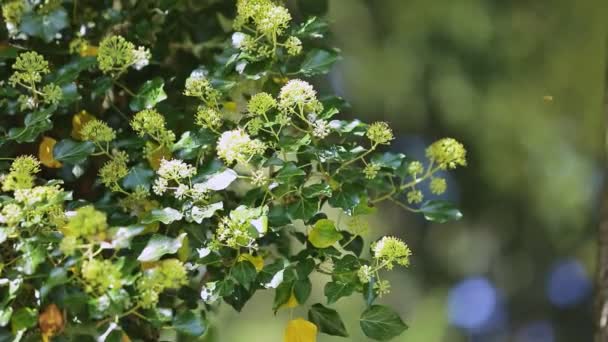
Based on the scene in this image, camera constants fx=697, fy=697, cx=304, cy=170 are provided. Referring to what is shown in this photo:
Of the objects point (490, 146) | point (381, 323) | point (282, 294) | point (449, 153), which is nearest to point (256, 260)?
point (282, 294)

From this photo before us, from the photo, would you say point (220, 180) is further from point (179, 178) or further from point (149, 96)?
point (149, 96)

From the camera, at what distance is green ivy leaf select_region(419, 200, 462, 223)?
2.64 feet

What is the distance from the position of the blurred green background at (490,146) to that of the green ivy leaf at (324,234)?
0.93m


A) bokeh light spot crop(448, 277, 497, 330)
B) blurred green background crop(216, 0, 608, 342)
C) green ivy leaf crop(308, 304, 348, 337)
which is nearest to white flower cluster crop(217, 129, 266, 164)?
green ivy leaf crop(308, 304, 348, 337)

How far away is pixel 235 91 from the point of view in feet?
2.79

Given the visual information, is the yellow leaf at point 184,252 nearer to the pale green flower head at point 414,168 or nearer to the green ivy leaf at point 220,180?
the green ivy leaf at point 220,180

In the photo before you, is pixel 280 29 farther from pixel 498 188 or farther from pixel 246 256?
pixel 498 188

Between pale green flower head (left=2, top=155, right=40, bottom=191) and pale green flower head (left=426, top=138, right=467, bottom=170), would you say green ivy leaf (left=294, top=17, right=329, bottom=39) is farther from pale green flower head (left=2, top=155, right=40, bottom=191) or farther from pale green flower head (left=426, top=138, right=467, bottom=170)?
pale green flower head (left=2, top=155, right=40, bottom=191)

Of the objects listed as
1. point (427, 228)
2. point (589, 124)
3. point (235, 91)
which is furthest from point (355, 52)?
point (235, 91)

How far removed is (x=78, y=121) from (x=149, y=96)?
11 centimetres

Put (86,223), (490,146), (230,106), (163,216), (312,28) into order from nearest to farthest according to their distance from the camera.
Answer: (86,223) < (163,216) < (312,28) < (230,106) < (490,146)

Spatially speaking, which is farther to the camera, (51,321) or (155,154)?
(155,154)

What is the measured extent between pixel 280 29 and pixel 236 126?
11 cm

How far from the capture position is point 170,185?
0.76 metres
